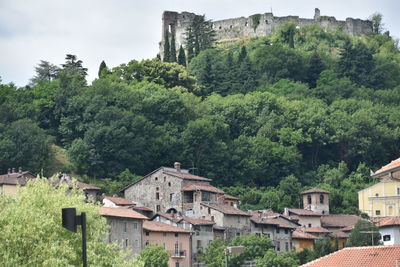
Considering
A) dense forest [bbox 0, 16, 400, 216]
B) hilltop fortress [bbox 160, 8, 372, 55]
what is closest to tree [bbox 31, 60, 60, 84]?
dense forest [bbox 0, 16, 400, 216]

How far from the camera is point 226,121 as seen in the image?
452ft

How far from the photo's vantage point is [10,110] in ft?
406

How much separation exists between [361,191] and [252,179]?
14.7m

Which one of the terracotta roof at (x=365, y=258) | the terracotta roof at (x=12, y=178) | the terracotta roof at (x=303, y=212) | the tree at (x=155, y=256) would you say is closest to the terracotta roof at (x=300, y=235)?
the terracotta roof at (x=303, y=212)

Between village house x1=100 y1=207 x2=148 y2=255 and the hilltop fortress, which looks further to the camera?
the hilltop fortress

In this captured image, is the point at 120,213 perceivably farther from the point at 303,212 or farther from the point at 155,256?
the point at 303,212

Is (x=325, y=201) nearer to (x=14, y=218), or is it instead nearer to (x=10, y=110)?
(x=10, y=110)

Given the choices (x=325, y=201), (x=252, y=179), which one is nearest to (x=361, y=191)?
(x=325, y=201)

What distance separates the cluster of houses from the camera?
91000 mm

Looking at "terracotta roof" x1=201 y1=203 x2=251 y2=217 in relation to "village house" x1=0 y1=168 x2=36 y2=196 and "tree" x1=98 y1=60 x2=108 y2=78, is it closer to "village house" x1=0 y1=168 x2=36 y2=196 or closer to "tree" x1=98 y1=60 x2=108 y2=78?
"village house" x1=0 y1=168 x2=36 y2=196

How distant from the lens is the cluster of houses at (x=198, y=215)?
299 feet

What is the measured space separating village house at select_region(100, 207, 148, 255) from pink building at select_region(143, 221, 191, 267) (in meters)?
1.74

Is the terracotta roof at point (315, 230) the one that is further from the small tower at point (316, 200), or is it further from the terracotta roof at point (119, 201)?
the terracotta roof at point (119, 201)

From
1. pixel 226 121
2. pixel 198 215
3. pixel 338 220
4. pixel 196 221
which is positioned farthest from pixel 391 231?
pixel 226 121
